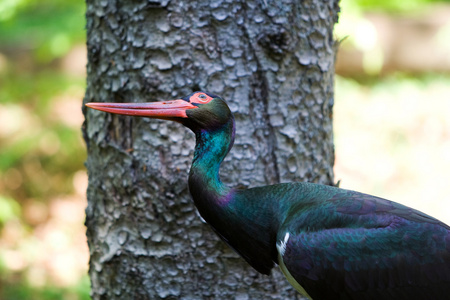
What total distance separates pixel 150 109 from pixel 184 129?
49cm

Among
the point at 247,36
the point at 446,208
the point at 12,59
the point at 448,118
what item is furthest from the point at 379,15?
the point at 247,36

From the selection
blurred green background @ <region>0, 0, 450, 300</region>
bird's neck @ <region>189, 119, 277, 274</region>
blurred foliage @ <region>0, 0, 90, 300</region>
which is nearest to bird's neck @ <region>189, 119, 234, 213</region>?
bird's neck @ <region>189, 119, 277, 274</region>

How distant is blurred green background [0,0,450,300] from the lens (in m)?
5.50

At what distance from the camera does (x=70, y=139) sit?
6.40 m

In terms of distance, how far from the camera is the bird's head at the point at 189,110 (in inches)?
86.2

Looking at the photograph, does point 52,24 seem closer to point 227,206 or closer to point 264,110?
point 264,110

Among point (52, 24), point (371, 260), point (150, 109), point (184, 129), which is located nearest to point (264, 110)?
point (184, 129)

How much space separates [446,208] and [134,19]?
5.06m

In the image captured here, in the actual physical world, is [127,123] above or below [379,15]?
below

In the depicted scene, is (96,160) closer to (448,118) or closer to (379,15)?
(448,118)

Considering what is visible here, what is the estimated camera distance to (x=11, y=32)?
556 cm

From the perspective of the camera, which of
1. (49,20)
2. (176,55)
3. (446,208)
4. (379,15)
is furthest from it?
(379,15)

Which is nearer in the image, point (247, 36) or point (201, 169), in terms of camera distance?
point (201, 169)

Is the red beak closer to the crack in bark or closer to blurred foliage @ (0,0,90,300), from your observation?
the crack in bark
